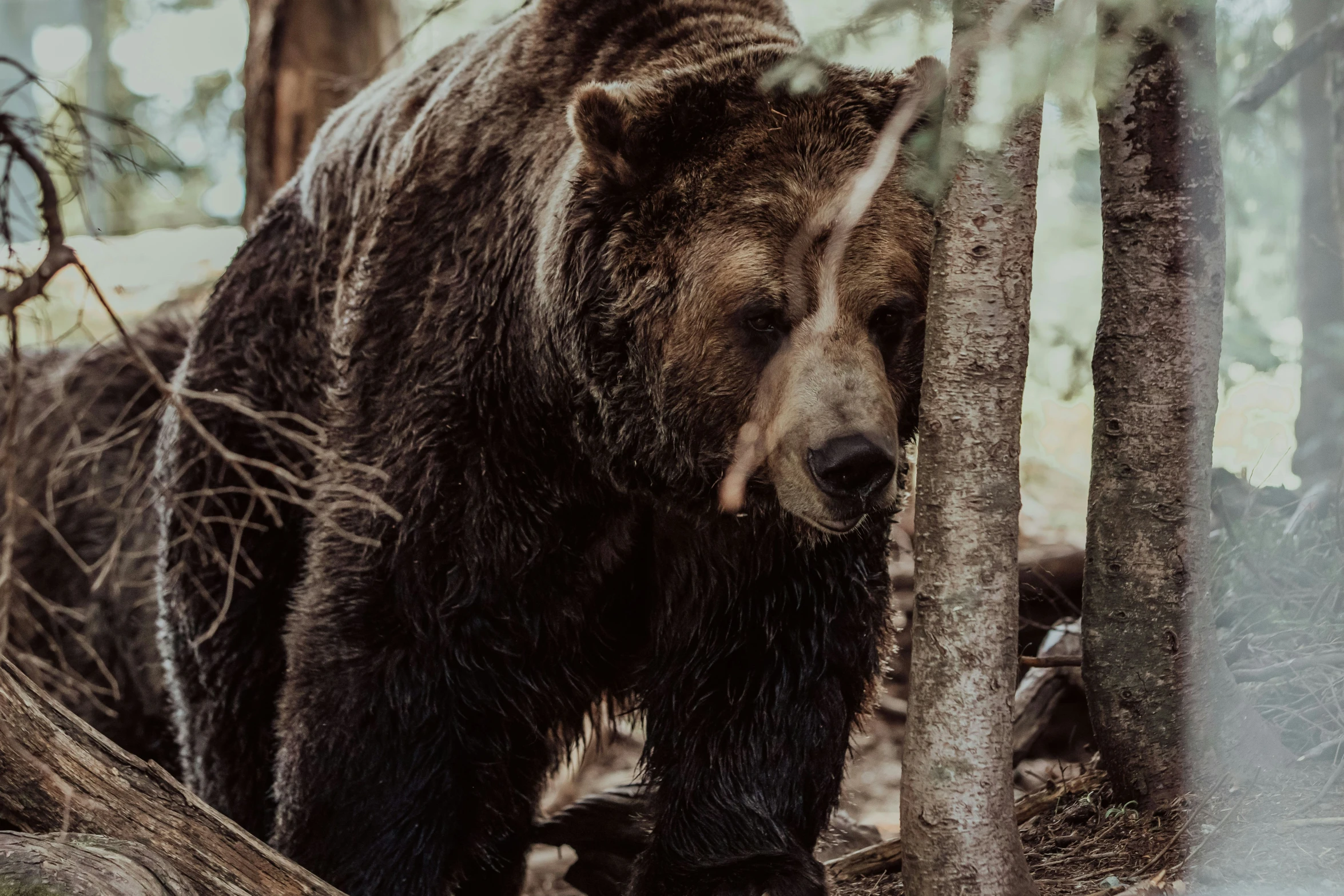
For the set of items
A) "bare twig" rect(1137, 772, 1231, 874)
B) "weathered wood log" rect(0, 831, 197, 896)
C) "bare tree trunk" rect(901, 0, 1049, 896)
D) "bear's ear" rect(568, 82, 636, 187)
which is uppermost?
"bear's ear" rect(568, 82, 636, 187)

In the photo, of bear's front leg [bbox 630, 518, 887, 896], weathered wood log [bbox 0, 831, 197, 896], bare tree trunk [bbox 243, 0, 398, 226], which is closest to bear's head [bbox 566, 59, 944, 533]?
bear's front leg [bbox 630, 518, 887, 896]

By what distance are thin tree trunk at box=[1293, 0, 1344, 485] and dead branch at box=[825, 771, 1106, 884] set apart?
139 cm

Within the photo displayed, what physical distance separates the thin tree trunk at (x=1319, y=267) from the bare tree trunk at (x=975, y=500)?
1.88 m

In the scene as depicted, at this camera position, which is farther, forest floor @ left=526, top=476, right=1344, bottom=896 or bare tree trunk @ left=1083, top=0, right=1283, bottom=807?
bare tree trunk @ left=1083, top=0, right=1283, bottom=807

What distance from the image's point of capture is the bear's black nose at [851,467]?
2.46m

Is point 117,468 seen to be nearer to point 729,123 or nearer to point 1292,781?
point 729,123

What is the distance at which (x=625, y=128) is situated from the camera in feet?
9.32

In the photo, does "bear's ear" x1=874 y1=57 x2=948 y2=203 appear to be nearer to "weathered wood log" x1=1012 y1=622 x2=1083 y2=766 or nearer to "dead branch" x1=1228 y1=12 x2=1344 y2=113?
"dead branch" x1=1228 y1=12 x2=1344 y2=113

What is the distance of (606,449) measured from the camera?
120 inches

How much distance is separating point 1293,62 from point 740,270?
7.62 ft

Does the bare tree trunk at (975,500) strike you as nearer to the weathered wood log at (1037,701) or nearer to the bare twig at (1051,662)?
the bare twig at (1051,662)

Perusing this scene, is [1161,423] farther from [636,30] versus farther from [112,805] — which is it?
[112,805]

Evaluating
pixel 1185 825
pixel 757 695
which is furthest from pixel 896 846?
pixel 1185 825

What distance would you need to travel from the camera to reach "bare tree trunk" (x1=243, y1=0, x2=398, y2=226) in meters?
7.18
